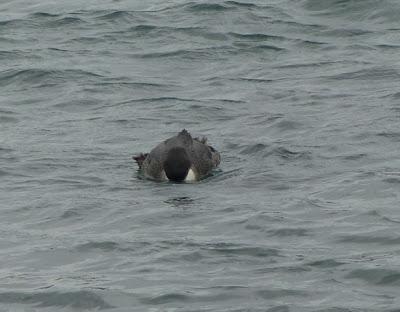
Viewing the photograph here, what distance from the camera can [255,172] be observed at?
18.6 metres

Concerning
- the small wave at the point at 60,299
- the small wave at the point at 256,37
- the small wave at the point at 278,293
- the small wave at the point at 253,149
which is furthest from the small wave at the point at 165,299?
the small wave at the point at 256,37

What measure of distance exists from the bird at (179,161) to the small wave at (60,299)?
5.41 meters

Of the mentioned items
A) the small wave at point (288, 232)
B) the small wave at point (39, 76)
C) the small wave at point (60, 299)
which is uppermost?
the small wave at point (39, 76)

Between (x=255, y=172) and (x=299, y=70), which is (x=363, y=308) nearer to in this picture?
(x=255, y=172)

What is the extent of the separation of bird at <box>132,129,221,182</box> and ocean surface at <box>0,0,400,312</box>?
25 cm

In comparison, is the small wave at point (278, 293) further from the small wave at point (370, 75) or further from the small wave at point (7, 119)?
the small wave at point (370, 75)

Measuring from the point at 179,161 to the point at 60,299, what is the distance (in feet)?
18.2

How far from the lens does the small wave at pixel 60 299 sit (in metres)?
13.4

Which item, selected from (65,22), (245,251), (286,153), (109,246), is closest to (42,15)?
(65,22)

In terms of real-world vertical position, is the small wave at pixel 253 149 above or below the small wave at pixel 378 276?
above

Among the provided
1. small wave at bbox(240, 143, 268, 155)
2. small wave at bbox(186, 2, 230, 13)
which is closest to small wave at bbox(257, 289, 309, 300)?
small wave at bbox(240, 143, 268, 155)

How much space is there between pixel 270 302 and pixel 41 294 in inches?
91.1

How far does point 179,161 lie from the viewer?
61.8 ft

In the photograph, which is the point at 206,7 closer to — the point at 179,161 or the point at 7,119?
the point at 7,119
